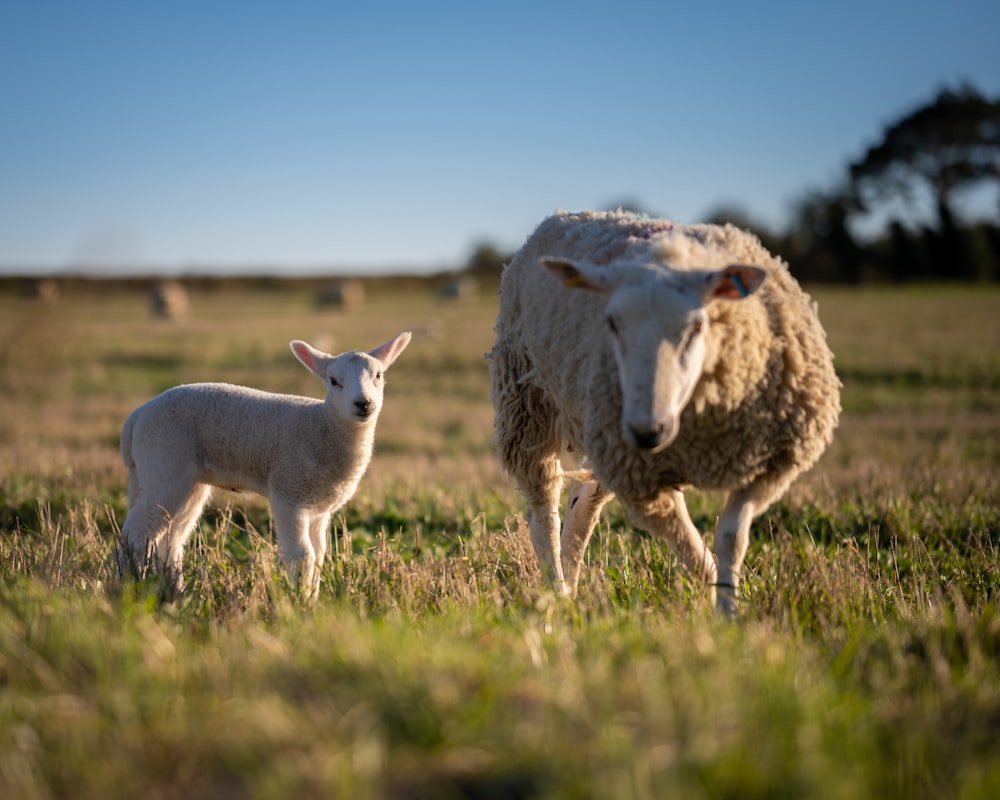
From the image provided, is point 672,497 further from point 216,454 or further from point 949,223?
point 949,223

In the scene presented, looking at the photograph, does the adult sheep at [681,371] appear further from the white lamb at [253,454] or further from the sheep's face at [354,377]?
the white lamb at [253,454]

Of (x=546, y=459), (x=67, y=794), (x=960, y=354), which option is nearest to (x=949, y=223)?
(x=960, y=354)

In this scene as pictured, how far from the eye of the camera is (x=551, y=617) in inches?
134

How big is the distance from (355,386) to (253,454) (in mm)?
738

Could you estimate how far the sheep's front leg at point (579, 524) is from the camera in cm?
491

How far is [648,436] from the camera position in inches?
123

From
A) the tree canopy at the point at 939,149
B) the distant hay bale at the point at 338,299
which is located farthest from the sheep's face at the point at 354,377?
the tree canopy at the point at 939,149

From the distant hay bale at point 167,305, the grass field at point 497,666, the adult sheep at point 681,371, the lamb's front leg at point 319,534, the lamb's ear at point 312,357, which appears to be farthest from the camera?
the distant hay bale at point 167,305

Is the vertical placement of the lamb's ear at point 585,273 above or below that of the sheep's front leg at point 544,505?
above

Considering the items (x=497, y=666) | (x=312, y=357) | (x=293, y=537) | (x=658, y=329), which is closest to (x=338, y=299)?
(x=312, y=357)

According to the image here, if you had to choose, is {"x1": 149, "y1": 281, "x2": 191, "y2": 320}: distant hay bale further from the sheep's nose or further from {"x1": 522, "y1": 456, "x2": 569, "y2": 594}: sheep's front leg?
the sheep's nose

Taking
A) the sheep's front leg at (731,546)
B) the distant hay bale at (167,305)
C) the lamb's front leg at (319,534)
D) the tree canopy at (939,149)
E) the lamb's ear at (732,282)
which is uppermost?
the tree canopy at (939,149)

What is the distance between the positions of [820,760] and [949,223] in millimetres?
56599

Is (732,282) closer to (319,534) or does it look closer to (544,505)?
(544,505)
